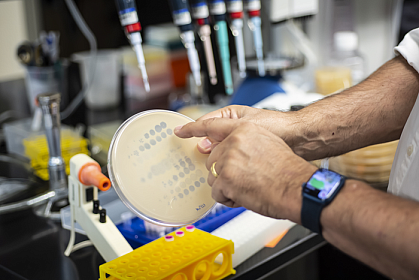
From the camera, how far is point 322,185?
2.08 ft

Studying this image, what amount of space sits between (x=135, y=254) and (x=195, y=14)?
80 cm

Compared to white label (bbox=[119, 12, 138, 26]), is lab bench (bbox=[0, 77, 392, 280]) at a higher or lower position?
lower

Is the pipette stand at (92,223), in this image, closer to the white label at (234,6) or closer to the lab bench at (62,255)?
the lab bench at (62,255)

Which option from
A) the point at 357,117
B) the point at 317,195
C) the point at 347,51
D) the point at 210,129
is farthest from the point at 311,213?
the point at 347,51

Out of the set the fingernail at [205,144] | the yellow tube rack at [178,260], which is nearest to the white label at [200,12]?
the fingernail at [205,144]

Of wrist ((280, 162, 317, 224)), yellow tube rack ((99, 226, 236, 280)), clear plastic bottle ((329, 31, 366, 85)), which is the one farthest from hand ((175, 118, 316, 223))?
clear plastic bottle ((329, 31, 366, 85))

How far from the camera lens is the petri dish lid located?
77 centimetres

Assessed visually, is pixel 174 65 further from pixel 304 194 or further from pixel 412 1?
pixel 304 194

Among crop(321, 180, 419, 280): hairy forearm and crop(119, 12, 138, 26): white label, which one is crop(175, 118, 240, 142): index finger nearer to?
crop(321, 180, 419, 280): hairy forearm

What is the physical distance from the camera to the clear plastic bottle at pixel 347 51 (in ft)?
6.88

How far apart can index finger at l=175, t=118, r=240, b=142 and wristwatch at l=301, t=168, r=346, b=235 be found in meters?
0.19

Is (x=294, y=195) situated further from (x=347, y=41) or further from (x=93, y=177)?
(x=347, y=41)

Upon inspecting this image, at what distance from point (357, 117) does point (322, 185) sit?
421mm

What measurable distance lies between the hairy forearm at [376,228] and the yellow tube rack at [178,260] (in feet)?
0.85
